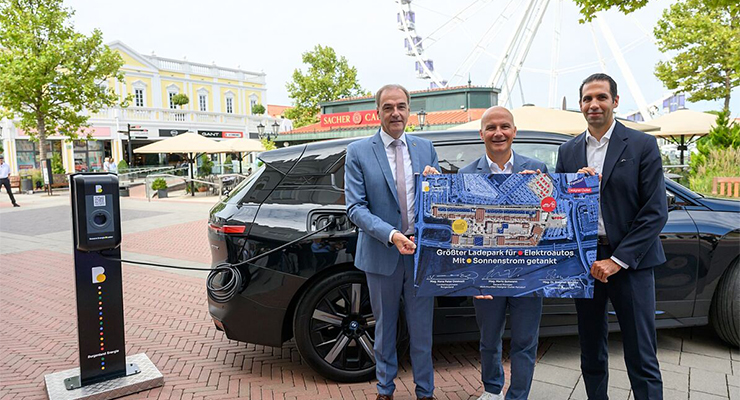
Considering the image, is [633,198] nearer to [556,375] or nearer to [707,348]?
[556,375]

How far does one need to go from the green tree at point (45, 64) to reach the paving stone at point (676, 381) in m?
25.4

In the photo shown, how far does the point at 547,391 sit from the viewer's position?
3.31 metres

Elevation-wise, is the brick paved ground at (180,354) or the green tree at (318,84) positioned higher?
the green tree at (318,84)

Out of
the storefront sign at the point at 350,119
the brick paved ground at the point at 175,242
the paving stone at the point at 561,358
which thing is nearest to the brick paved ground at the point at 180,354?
the paving stone at the point at 561,358

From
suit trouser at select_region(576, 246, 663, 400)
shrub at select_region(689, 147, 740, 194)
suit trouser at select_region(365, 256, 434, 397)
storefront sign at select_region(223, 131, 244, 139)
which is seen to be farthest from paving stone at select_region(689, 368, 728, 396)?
storefront sign at select_region(223, 131, 244, 139)

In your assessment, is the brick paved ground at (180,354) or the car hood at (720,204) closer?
the brick paved ground at (180,354)

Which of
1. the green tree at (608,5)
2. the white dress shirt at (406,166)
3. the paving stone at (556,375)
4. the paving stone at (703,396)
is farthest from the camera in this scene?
the green tree at (608,5)

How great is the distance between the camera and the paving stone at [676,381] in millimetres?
3297

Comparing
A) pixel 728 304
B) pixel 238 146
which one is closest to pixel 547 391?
pixel 728 304

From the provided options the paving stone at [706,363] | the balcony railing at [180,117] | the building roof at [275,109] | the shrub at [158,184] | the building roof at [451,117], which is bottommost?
the paving stone at [706,363]

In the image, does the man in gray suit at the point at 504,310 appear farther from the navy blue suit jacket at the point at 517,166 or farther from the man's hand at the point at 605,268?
the man's hand at the point at 605,268

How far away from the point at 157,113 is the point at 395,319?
42302 millimetres

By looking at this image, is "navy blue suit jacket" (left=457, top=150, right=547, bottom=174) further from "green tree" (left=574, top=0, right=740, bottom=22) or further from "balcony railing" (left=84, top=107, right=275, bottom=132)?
"balcony railing" (left=84, top=107, right=275, bottom=132)

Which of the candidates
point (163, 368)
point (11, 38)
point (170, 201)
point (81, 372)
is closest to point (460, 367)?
point (163, 368)
